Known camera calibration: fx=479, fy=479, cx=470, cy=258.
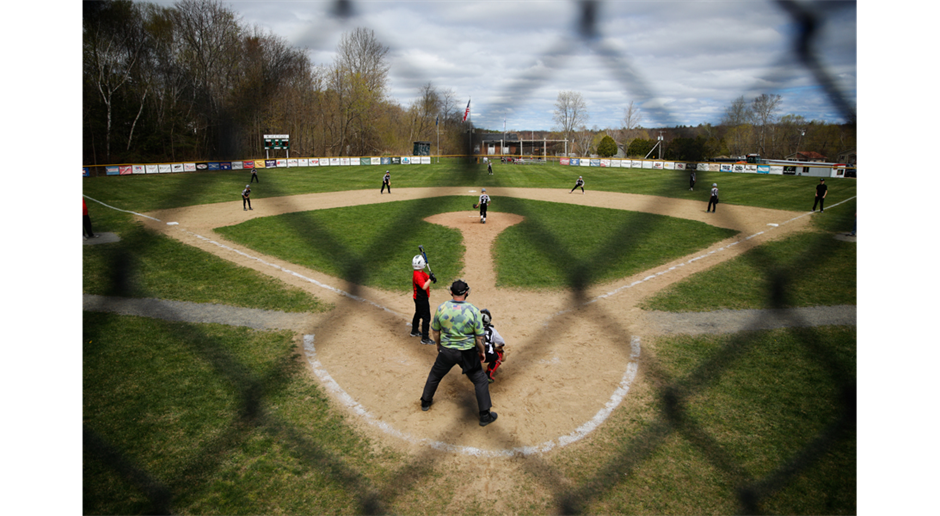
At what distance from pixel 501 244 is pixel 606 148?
10.4 meters

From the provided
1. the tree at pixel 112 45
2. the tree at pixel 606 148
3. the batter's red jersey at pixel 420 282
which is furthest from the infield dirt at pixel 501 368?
the tree at pixel 112 45

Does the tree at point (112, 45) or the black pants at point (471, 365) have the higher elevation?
the tree at point (112, 45)

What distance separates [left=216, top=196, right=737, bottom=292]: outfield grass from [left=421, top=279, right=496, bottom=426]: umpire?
366 cm

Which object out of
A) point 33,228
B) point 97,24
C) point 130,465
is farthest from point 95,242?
point 33,228

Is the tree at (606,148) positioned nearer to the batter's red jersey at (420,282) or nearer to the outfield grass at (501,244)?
the batter's red jersey at (420,282)

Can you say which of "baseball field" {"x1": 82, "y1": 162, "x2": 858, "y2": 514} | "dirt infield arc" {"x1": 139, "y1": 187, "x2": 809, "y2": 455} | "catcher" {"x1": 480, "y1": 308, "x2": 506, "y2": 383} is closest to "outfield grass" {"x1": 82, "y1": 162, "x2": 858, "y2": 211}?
"baseball field" {"x1": 82, "y1": 162, "x2": 858, "y2": 514}

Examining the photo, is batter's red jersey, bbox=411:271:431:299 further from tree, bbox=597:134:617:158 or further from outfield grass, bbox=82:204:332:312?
tree, bbox=597:134:617:158

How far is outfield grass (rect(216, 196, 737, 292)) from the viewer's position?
9.92 m

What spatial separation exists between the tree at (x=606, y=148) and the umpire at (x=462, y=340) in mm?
2324

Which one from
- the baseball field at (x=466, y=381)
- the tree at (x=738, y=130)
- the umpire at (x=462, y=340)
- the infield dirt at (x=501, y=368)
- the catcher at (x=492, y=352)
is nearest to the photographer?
the tree at (x=738, y=130)

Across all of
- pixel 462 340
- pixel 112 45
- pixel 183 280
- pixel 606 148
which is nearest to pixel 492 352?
pixel 462 340

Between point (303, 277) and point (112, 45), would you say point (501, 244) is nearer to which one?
point (303, 277)

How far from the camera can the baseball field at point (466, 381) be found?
11.6 feet

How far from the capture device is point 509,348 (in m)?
6.31
